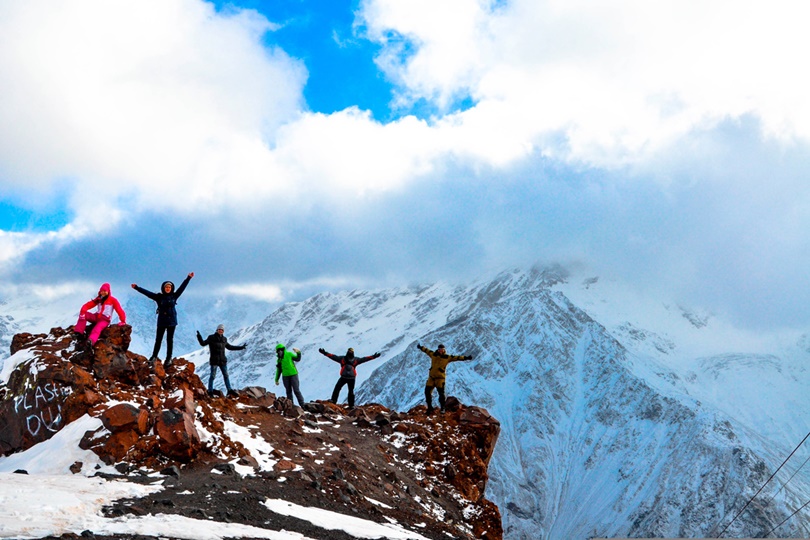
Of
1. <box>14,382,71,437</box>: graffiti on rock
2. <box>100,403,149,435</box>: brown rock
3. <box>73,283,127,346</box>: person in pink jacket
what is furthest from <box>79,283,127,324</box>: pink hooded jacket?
<box>100,403,149,435</box>: brown rock

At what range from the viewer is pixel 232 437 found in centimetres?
2044

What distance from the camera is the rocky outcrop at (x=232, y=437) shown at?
17938 millimetres

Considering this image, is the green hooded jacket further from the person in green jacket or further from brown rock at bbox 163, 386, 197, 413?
brown rock at bbox 163, 386, 197, 413

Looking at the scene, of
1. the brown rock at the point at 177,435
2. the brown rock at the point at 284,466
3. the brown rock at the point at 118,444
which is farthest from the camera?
the brown rock at the point at 284,466

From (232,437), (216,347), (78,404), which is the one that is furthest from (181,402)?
(216,347)

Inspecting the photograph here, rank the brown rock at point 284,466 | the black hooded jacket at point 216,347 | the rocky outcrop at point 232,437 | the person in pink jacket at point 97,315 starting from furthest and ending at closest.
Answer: the black hooded jacket at point 216,347
the person in pink jacket at point 97,315
the brown rock at point 284,466
the rocky outcrop at point 232,437

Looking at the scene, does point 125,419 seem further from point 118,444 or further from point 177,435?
point 177,435

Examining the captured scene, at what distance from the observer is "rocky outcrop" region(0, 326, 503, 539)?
17938mm

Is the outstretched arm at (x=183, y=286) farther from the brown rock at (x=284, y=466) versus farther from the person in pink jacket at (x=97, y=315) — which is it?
the brown rock at (x=284, y=466)

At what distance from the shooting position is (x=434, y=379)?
28.6m

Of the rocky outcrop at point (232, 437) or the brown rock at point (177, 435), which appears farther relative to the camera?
the rocky outcrop at point (232, 437)

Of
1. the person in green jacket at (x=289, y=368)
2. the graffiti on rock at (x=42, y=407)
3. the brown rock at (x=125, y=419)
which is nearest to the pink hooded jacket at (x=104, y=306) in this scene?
the graffiti on rock at (x=42, y=407)

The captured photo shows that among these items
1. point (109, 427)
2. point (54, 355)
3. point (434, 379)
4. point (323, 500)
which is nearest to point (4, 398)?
point (54, 355)

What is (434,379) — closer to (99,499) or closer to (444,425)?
(444,425)
